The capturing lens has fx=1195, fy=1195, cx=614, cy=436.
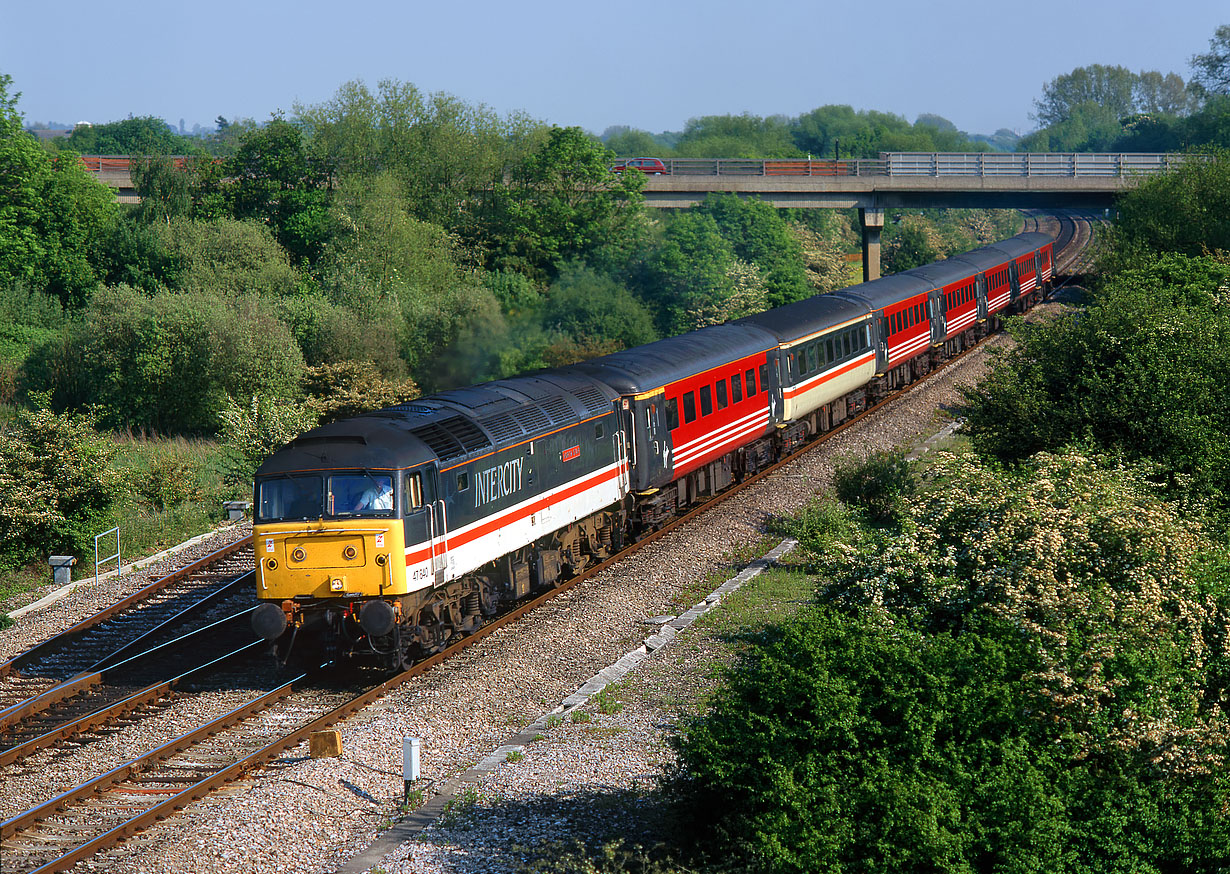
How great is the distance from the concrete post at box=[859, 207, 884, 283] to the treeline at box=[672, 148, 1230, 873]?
147ft

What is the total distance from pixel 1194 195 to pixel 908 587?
33461 millimetres

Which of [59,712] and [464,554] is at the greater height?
[464,554]

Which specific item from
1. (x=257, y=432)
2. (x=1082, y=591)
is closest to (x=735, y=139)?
(x=257, y=432)

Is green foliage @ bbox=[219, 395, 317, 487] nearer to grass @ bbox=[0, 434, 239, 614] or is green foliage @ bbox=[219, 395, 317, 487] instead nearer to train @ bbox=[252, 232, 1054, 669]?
grass @ bbox=[0, 434, 239, 614]

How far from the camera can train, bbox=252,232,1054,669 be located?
621 inches

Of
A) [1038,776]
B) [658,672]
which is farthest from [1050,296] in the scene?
[1038,776]

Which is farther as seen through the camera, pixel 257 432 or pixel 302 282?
pixel 302 282

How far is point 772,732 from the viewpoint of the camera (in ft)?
34.7

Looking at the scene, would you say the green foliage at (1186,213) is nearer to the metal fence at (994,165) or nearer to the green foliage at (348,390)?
the metal fence at (994,165)

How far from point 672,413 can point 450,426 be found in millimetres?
7138

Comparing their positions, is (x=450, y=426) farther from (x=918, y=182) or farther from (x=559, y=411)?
(x=918, y=182)

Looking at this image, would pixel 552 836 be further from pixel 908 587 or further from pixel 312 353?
pixel 312 353

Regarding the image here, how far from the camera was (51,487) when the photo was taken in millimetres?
26062

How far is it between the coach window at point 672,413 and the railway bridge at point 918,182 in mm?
36400
